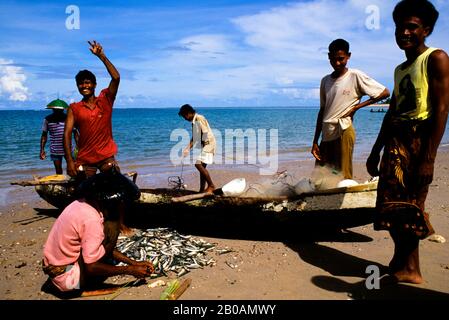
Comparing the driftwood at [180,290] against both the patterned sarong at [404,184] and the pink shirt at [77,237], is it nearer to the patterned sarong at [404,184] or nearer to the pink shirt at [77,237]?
the pink shirt at [77,237]

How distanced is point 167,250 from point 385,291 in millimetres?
2690

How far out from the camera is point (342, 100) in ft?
17.1

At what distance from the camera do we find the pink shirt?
3512 millimetres

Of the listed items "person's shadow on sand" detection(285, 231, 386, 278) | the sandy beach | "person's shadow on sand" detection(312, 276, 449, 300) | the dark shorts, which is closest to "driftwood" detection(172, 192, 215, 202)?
the sandy beach

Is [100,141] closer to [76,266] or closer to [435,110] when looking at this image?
[76,266]

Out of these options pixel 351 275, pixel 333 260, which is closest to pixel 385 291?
pixel 351 275

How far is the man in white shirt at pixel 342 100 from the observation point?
201 inches

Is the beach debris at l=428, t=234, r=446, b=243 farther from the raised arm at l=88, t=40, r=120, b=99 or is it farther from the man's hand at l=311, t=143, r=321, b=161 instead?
the raised arm at l=88, t=40, r=120, b=99

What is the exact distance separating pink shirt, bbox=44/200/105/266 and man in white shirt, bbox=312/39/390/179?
3.40 meters

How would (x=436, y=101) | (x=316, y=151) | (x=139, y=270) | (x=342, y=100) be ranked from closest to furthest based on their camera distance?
(x=436, y=101) < (x=139, y=270) < (x=342, y=100) < (x=316, y=151)

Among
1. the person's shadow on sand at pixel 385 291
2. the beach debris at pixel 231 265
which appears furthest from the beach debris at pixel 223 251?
the person's shadow on sand at pixel 385 291

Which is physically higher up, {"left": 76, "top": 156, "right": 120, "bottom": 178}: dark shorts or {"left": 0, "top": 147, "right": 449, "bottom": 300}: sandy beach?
{"left": 76, "top": 156, "right": 120, "bottom": 178}: dark shorts

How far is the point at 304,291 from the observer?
408 centimetres

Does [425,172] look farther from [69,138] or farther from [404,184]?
[69,138]
